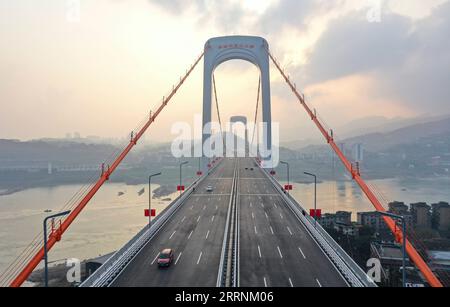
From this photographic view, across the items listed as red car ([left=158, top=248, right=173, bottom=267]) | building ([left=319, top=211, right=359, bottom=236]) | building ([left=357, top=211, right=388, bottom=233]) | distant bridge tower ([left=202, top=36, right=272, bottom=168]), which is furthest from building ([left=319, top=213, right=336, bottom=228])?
red car ([left=158, top=248, right=173, bottom=267])

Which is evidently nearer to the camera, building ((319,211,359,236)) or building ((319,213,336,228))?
building ((319,211,359,236))

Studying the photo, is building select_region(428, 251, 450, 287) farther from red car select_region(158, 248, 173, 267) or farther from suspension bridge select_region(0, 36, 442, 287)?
red car select_region(158, 248, 173, 267)

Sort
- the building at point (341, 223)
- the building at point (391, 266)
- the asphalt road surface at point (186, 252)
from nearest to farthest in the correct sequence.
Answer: the asphalt road surface at point (186, 252), the building at point (391, 266), the building at point (341, 223)

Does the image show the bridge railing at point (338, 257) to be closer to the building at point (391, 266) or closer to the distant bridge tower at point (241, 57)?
the building at point (391, 266)

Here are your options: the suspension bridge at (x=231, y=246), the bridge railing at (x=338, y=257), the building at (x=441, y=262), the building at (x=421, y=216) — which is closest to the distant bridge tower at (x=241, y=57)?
the suspension bridge at (x=231, y=246)

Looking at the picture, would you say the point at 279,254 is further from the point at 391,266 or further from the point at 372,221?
the point at 372,221
